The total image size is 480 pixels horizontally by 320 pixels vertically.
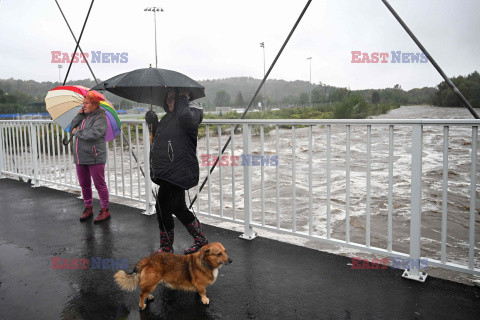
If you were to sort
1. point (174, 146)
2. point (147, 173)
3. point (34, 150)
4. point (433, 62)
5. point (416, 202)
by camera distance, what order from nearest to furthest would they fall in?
point (416, 202) → point (174, 146) → point (433, 62) → point (147, 173) → point (34, 150)

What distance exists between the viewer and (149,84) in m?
2.48

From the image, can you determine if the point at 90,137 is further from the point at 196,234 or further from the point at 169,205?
the point at 196,234

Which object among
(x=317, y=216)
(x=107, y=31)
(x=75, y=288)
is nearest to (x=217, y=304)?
(x=75, y=288)

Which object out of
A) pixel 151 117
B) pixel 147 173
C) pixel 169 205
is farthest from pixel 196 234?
pixel 147 173

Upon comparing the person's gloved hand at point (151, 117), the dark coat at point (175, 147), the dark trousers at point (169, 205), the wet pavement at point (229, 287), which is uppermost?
the person's gloved hand at point (151, 117)

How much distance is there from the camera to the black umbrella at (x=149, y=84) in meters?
2.52

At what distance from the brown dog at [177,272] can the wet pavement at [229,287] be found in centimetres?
13

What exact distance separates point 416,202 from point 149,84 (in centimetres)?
213

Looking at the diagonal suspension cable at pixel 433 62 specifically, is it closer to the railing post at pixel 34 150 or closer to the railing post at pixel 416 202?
the railing post at pixel 416 202

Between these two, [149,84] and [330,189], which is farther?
[330,189]

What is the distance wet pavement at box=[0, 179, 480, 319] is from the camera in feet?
7.25

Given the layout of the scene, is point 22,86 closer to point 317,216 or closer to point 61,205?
point 61,205

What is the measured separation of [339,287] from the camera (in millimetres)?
2527

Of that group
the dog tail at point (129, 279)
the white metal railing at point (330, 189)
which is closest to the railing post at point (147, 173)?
→ the white metal railing at point (330, 189)
